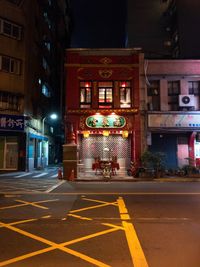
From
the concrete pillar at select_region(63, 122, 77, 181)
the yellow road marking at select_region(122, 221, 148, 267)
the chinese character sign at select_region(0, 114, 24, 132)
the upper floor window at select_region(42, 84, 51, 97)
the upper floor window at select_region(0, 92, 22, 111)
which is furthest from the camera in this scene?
the upper floor window at select_region(42, 84, 51, 97)

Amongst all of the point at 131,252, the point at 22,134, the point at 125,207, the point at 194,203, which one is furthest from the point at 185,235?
the point at 22,134

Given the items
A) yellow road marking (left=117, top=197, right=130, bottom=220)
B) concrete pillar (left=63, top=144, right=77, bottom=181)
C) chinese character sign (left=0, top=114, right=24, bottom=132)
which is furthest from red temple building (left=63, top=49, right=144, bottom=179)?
yellow road marking (left=117, top=197, right=130, bottom=220)

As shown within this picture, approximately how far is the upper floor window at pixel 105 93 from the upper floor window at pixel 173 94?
512cm

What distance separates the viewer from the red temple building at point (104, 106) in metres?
25.5

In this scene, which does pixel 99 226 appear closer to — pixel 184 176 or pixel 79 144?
pixel 184 176

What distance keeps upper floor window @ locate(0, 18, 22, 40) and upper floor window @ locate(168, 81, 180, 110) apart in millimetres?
15271

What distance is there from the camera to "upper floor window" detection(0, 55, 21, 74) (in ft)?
93.7

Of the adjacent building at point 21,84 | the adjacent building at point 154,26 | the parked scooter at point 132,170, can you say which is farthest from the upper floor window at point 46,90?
the parked scooter at point 132,170

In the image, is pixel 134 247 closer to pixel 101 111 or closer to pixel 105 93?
pixel 101 111

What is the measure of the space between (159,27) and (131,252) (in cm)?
5034

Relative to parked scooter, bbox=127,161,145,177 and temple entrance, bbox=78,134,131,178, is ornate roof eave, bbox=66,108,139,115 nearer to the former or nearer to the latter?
temple entrance, bbox=78,134,131,178

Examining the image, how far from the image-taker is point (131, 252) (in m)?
5.93

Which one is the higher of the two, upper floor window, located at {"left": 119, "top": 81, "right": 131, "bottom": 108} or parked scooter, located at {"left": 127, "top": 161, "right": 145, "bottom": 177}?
upper floor window, located at {"left": 119, "top": 81, "right": 131, "bottom": 108}

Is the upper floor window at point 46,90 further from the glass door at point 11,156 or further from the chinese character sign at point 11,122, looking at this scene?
the glass door at point 11,156
